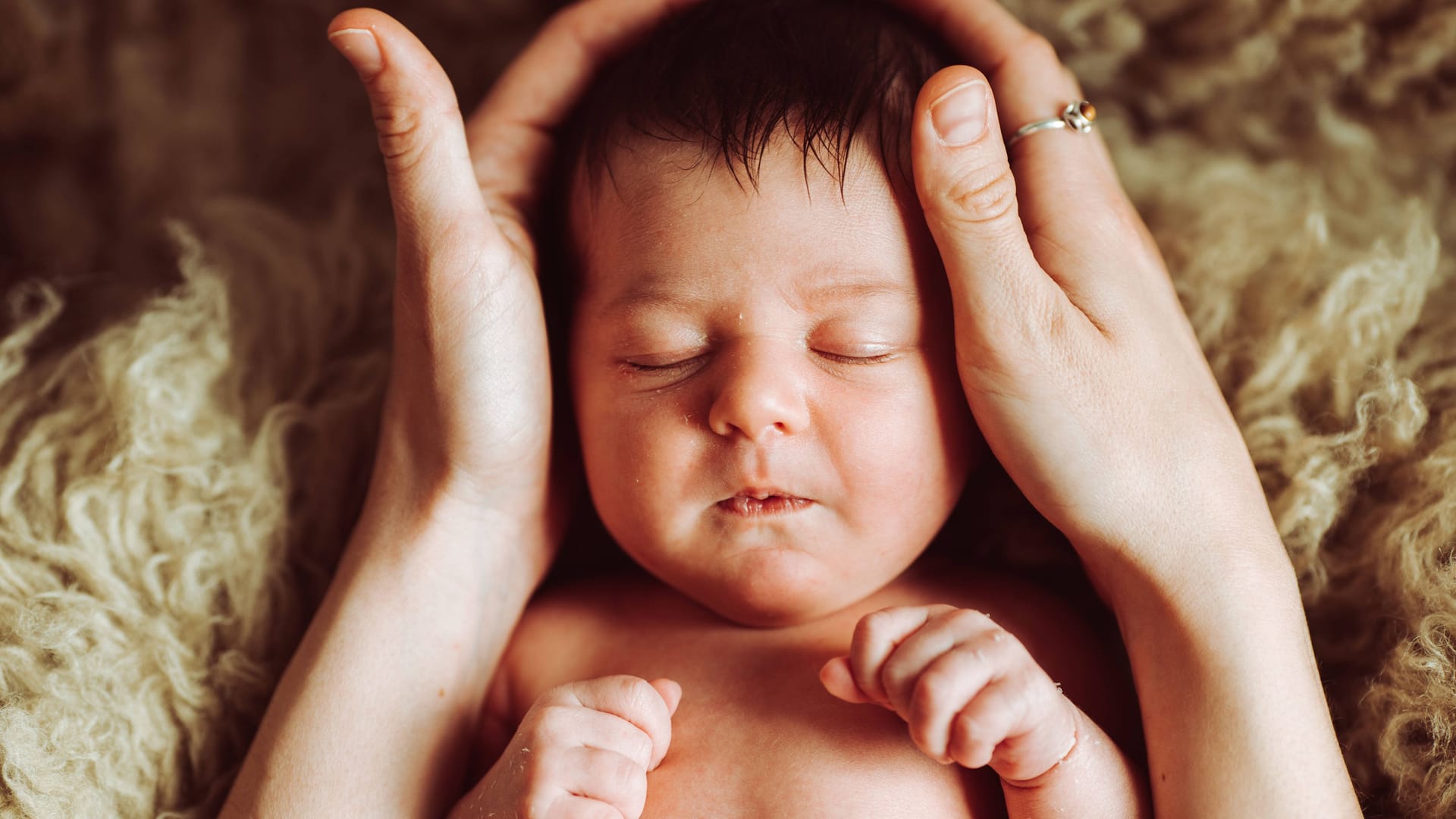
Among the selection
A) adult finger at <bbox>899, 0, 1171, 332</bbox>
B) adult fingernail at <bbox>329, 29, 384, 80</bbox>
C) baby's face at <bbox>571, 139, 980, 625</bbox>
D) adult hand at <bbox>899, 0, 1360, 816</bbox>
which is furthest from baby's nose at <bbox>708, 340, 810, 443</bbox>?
adult fingernail at <bbox>329, 29, 384, 80</bbox>

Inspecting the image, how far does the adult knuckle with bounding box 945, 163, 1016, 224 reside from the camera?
3.03 ft

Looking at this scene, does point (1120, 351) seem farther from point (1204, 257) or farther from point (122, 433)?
point (122, 433)

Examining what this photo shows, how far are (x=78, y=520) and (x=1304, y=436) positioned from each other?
1.17 m

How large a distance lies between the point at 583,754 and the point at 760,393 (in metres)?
0.32

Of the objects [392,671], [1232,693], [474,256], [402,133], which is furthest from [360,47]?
[1232,693]

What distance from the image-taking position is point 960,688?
85 centimetres

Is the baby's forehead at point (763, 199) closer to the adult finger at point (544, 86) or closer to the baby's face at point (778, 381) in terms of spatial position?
the baby's face at point (778, 381)

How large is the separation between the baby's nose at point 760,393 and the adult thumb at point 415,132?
10.4 inches

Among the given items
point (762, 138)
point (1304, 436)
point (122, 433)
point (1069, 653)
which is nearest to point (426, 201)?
point (762, 138)

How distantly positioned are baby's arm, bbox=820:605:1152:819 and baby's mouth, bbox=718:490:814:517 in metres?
0.14

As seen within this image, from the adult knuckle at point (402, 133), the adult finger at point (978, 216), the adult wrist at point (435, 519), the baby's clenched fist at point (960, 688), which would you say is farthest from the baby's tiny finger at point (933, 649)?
the adult knuckle at point (402, 133)

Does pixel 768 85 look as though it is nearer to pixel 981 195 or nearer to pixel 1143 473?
pixel 981 195

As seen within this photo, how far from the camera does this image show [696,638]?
112 centimetres

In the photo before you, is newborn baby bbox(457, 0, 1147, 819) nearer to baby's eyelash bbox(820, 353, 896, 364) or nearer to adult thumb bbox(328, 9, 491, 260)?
baby's eyelash bbox(820, 353, 896, 364)
